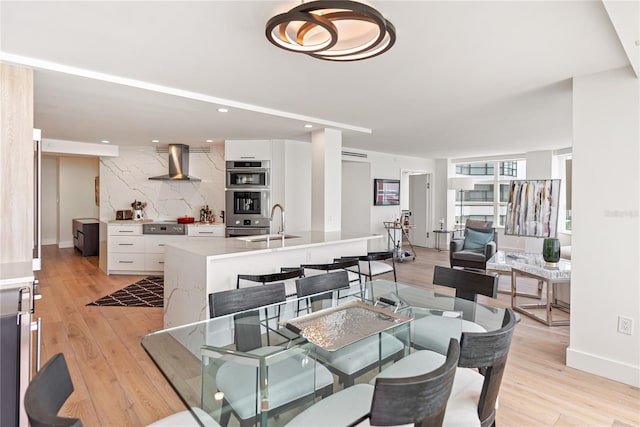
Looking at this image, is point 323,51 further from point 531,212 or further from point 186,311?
point 531,212

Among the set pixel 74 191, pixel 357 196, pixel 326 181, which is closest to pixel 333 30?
pixel 326 181

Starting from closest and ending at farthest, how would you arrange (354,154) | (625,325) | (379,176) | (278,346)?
1. (278,346)
2. (625,325)
3. (354,154)
4. (379,176)

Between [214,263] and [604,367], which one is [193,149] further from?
[604,367]

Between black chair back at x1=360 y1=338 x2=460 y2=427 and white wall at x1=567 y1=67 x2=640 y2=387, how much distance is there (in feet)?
8.17

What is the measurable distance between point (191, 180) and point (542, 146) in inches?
274

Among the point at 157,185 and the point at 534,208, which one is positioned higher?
the point at 157,185

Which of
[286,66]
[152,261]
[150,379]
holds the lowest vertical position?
[150,379]

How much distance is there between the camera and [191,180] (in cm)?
684

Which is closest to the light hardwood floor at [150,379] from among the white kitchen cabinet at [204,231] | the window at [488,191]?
the white kitchen cabinet at [204,231]

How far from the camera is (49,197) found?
940 cm

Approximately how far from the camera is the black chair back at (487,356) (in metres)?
1.39

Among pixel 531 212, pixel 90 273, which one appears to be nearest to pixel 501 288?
pixel 531 212

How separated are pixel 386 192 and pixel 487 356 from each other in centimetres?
717

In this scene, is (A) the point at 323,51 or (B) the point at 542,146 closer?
(A) the point at 323,51
